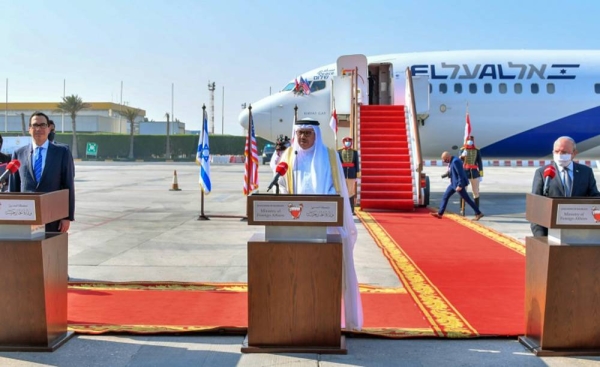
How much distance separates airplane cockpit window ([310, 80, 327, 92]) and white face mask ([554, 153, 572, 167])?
38.3 feet

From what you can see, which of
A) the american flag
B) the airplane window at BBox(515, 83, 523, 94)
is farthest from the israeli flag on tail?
the airplane window at BBox(515, 83, 523, 94)

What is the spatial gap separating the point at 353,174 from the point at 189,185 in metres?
9.71

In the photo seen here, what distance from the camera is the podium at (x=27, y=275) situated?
163 inches

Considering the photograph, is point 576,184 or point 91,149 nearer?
point 576,184

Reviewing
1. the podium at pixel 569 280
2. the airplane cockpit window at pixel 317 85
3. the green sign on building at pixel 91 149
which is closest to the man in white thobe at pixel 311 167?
the podium at pixel 569 280

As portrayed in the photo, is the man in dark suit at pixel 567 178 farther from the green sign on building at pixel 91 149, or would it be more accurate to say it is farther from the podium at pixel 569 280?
the green sign on building at pixel 91 149

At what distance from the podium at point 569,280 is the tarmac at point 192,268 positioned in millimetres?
133

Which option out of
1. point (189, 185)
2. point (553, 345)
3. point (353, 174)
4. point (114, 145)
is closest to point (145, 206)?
point (353, 174)

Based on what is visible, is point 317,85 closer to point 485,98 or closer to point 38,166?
point 485,98

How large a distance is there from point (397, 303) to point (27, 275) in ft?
10.5

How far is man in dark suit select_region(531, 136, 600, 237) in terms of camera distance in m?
5.21

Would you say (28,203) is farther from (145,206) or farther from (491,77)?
(491,77)

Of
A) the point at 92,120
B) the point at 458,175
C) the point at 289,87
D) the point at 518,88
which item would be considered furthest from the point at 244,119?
the point at 92,120

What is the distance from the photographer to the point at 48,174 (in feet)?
18.0
